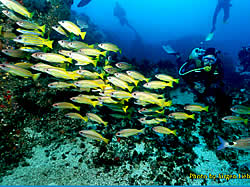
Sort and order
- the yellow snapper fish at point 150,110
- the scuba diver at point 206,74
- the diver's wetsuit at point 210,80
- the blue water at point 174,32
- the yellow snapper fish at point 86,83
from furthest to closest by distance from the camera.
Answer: the blue water at point 174,32 < the diver's wetsuit at point 210,80 < the scuba diver at point 206,74 < the yellow snapper fish at point 150,110 < the yellow snapper fish at point 86,83

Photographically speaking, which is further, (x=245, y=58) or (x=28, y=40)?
(x=245, y=58)

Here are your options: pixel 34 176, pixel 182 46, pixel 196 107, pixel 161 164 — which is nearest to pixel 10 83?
pixel 34 176

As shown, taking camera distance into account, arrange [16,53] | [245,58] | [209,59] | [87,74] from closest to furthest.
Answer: [16,53] < [87,74] < [209,59] < [245,58]

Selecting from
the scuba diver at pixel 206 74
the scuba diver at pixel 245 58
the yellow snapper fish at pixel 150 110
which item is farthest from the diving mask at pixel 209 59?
the scuba diver at pixel 245 58

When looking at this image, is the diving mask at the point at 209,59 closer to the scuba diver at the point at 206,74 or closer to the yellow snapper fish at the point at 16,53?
the scuba diver at the point at 206,74

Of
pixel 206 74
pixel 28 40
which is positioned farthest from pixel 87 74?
pixel 206 74

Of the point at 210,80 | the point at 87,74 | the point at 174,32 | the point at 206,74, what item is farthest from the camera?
the point at 174,32

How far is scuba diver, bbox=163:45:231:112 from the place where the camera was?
569cm

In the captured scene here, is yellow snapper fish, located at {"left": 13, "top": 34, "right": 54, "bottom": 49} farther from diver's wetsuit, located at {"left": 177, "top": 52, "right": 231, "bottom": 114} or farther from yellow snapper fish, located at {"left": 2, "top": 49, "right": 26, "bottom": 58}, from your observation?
diver's wetsuit, located at {"left": 177, "top": 52, "right": 231, "bottom": 114}

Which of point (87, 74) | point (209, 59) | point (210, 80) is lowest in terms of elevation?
point (87, 74)

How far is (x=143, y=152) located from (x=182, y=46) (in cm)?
2610

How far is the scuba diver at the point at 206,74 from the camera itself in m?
5.69

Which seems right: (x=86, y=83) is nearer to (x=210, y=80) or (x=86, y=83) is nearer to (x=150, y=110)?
(x=150, y=110)

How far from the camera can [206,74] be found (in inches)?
239
